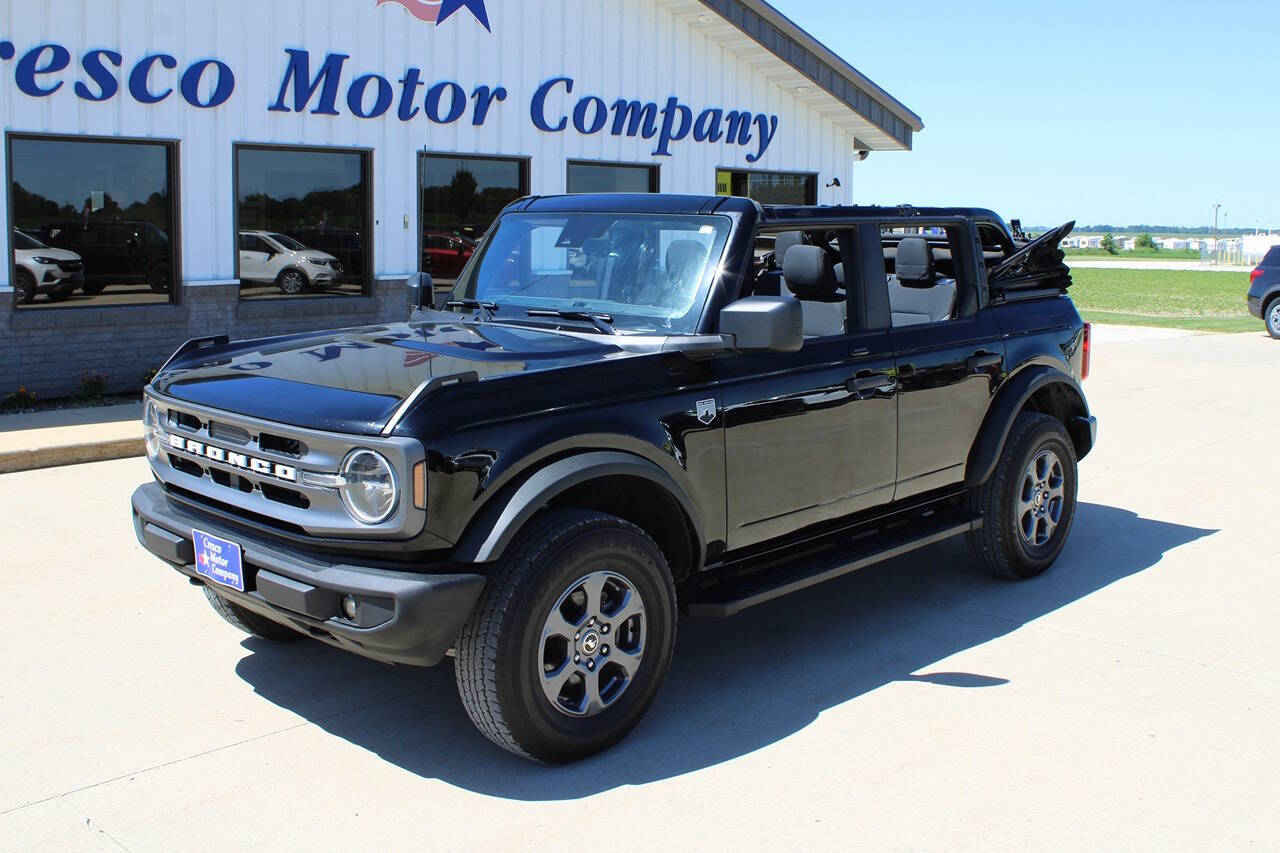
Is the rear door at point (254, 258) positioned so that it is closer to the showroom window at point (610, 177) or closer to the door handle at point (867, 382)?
the showroom window at point (610, 177)

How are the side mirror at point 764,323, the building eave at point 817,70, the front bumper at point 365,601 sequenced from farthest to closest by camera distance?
the building eave at point 817,70
the side mirror at point 764,323
the front bumper at point 365,601

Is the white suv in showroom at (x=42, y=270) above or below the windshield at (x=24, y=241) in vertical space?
below

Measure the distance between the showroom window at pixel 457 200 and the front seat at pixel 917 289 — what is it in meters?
9.03

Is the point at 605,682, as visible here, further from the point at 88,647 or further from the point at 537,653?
the point at 88,647

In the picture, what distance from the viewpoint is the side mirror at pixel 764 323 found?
446cm

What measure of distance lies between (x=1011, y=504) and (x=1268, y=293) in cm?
1872

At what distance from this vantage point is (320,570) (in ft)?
12.7

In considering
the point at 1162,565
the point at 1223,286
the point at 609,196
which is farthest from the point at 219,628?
the point at 1223,286

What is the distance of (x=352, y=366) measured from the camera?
14.7 ft

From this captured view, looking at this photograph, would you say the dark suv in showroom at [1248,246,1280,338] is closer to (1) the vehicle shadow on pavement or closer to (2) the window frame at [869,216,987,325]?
(1) the vehicle shadow on pavement

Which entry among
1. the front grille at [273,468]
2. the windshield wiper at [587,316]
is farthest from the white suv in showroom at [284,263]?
the front grille at [273,468]

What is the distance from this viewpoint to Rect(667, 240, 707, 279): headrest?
4910 mm

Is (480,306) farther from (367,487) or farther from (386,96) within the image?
(386,96)

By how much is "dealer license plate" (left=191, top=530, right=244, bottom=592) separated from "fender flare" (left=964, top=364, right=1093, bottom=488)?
3505mm
